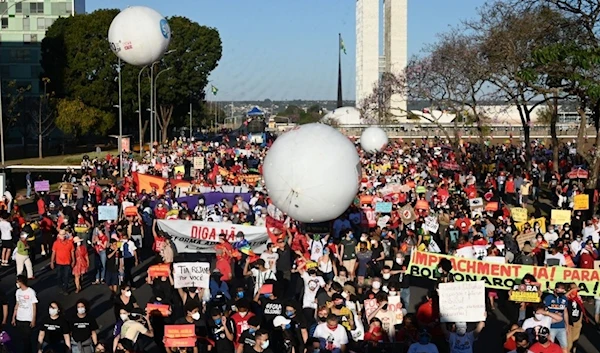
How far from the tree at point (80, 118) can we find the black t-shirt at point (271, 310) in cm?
5453

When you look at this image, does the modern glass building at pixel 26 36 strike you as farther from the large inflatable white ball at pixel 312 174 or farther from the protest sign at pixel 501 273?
the protest sign at pixel 501 273

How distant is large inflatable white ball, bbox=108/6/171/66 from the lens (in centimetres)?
2067

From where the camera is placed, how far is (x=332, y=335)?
978 cm

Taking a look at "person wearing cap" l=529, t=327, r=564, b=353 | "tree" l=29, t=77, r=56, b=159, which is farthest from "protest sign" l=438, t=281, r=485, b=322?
"tree" l=29, t=77, r=56, b=159

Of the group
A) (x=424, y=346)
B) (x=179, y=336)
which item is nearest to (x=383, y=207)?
(x=179, y=336)

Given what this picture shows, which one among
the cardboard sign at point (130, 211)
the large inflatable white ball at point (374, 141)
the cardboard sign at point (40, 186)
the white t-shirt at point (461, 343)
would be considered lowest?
the white t-shirt at point (461, 343)

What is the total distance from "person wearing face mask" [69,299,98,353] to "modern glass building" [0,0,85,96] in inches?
3246

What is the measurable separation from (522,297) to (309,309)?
3123 millimetres

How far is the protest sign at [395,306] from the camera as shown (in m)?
11.3

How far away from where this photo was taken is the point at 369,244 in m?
16.5

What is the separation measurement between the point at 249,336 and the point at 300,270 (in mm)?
3592

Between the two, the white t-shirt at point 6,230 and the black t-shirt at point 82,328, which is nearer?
the black t-shirt at point 82,328

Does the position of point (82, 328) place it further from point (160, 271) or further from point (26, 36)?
point (26, 36)

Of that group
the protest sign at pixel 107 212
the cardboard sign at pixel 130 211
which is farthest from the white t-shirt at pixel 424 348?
the protest sign at pixel 107 212
